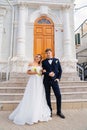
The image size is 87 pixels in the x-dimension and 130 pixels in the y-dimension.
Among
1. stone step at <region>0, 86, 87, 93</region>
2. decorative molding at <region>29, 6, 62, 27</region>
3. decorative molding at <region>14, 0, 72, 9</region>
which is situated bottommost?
stone step at <region>0, 86, 87, 93</region>

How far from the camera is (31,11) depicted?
22.7 ft

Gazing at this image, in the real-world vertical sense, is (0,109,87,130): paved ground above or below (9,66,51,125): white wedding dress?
below

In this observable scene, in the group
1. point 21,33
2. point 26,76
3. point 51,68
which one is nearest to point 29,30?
point 21,33

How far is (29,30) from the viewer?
6.70 meters

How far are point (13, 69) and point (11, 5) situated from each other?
2900 millimetres

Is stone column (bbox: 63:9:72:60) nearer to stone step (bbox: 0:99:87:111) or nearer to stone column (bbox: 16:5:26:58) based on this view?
stone column (bbox: 16:5:26:58)

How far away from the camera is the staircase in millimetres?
3908

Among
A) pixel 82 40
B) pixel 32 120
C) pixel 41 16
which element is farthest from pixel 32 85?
pixel 82 40

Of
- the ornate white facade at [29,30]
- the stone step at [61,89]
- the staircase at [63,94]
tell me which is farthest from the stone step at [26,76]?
the stone step at [61,89]

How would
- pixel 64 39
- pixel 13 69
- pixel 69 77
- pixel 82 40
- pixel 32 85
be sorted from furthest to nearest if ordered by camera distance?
pixel 82 40 → pixel 64 39 → pixel 13 69 → pixel 69 77 → pixel 32 85

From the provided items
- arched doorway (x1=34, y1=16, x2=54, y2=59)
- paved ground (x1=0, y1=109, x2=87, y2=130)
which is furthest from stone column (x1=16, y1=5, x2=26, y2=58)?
paved ground (x1=0, y1=109, x2=87, y2=130)

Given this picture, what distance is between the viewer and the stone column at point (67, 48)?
635 centimetres

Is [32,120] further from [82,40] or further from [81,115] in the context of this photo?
[82,40]

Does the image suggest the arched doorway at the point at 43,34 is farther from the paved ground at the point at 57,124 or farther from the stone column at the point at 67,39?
the paved ground at the point at 57,124
